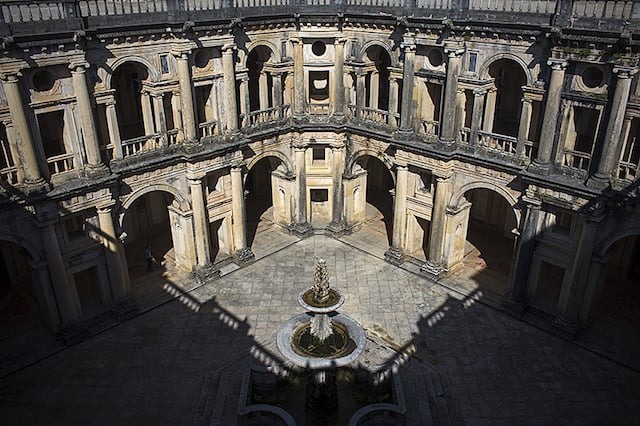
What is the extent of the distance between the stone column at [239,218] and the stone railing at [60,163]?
30.5 feet

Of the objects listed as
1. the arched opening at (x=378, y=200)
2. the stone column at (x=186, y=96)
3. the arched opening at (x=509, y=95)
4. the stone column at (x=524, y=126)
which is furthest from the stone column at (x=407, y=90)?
the stone column at (x=186, y=96)

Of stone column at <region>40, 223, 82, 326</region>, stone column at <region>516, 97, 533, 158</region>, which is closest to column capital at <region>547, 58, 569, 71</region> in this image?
stone column at <region>516, 97, 533, 158</region>

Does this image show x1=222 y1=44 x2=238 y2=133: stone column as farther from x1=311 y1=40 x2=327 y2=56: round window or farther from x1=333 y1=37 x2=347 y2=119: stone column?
x1=333 y1=37 x2=347 y2=119: stone column

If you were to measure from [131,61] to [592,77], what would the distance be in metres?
22.5

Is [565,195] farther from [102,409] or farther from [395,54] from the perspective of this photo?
[102,409]

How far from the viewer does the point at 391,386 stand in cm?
2398

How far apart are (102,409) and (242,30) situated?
69.7 feet

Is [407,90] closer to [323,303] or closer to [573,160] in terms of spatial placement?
[573,160]

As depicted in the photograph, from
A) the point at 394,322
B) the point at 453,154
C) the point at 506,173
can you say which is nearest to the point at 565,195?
the point at 506,173

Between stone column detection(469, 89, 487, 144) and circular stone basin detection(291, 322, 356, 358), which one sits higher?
stone column detection(469, 89, 487, 144)

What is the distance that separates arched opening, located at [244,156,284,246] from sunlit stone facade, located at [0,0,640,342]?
159cm

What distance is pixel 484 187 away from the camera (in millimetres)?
29969

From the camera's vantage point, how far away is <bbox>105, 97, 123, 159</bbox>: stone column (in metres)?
26.9

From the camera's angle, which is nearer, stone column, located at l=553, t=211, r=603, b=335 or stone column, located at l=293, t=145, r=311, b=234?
stone column, located at l=553, t=211, r=603, b=335
